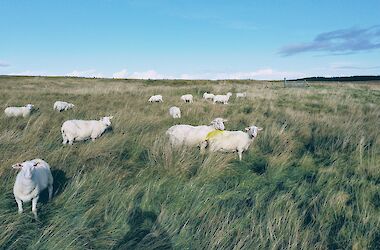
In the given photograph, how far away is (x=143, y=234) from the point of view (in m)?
3.56

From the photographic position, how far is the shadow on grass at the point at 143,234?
3.31 m

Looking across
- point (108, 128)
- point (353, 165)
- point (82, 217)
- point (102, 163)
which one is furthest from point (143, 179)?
point (108, 128)

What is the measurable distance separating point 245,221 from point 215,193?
0.88 m

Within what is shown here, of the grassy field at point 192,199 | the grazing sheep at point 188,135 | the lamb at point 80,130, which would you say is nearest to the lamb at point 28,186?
the grassy field at point 192,199

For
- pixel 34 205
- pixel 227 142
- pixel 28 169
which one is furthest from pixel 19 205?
pixel 227 142

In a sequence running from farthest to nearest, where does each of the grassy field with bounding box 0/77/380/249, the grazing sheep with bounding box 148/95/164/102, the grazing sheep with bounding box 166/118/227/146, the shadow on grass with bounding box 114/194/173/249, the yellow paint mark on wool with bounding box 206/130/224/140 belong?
1. the grazing sheep with bounding box 148/95/164/102
2. the grazing sheep with bounding box 166/118/227/146
3. the yellow paint mark on wool with bounding box 206/130/224/140
4. the grassy field with bounding box 0/77/380/249
5. the shadow on grass with bounding box 114/194/173/249

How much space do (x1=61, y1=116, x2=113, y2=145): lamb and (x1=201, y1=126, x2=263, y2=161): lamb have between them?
291 cm

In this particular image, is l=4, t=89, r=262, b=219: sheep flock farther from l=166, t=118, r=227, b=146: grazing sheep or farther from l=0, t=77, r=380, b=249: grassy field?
l=0, t=77, r=380, b=249: grassy field

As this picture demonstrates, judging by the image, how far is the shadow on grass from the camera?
3314 millimetres

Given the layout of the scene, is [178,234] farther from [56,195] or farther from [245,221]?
[56,195]

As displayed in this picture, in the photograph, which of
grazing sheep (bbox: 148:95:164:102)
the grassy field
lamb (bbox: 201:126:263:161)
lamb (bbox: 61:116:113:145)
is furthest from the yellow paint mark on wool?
grazing sheep (bbox: 148:95:164:102)

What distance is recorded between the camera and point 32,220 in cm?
376

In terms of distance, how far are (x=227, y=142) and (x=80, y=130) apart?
12.3 feet

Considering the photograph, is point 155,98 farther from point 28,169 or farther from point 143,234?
point 143,234
